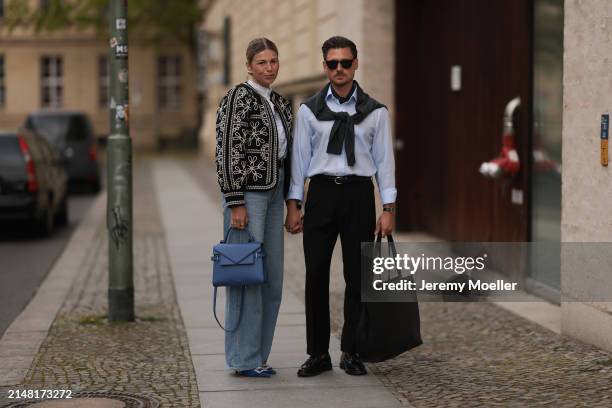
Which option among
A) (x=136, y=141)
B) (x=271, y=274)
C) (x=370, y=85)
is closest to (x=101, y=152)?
(x=136, y=141)

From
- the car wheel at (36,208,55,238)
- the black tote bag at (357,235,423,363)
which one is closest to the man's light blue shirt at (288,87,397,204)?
the black tote bag at (357,235,423,363)

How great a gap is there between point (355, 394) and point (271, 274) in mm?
823

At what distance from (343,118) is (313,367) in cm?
136

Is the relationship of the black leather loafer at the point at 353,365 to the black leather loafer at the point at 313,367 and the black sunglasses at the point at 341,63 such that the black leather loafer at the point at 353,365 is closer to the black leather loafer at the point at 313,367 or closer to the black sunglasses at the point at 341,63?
the black leather loafer at the point at 313,367

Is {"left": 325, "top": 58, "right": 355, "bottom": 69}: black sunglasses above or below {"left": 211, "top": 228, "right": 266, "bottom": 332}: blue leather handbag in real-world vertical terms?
above

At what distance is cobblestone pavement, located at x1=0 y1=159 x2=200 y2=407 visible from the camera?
6203 mm

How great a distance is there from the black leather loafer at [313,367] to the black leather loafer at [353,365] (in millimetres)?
116

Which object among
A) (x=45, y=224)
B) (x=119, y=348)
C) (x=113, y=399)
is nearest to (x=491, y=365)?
(x=113, y=399)

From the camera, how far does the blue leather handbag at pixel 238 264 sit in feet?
20.0

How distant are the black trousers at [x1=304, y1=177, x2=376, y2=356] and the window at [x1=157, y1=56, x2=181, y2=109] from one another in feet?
158

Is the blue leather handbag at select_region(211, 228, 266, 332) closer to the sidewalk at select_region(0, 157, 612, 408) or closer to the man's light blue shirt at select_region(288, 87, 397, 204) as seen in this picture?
the man's light blue shirt at select_region(288, 87, 397, 204)

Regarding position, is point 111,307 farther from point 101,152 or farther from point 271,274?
point 101,152

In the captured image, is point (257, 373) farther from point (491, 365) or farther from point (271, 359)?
point (491, 365)

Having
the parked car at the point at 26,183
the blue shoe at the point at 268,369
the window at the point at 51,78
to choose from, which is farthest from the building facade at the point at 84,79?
the blue shoe at the point at 268,369
